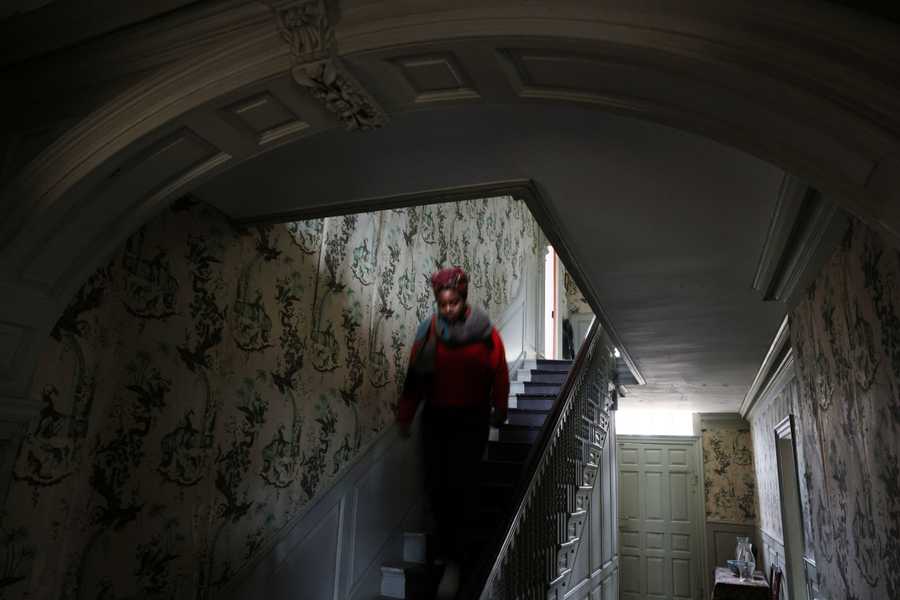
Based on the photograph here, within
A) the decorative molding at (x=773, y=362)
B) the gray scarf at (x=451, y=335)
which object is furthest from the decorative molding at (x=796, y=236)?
the gray scarf at (x=451, y=335)

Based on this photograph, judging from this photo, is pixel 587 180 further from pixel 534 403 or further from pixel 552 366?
pixel 552 366

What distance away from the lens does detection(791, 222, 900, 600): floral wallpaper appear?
1.53m

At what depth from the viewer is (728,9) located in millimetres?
1021

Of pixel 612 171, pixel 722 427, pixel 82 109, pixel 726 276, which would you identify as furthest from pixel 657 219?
pixel 722 427

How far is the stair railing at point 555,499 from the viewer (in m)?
2.67

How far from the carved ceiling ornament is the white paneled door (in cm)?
912

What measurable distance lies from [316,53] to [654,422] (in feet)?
31.2

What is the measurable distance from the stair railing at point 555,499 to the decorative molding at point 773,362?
52.7 inches

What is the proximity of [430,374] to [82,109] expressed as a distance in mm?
1951

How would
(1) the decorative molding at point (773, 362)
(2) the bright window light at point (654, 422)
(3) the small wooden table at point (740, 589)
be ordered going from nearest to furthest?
(1) the decorative molding at point (773, 362) < (3) the small wooden table at point (740, 589) < (2) the bright window light at point (654, 422)

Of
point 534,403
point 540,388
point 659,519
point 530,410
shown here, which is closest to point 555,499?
point 530,410

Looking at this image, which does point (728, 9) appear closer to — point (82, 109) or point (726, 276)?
point (82, 109)

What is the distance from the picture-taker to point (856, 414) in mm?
1806

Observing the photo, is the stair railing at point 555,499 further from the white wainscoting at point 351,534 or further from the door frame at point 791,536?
the door frame at point 791,536
